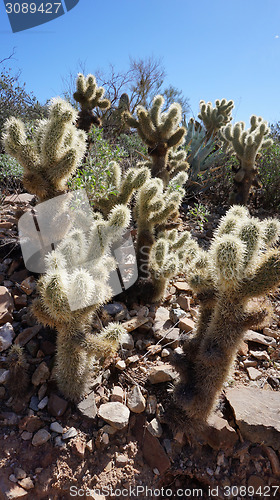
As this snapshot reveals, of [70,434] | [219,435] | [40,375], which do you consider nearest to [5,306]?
[40,375]

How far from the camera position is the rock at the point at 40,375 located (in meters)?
2.19

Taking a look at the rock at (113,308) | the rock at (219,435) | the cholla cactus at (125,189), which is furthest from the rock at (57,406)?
the cholla cactus at (125,189)

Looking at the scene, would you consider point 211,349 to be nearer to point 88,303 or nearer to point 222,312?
point 222,312

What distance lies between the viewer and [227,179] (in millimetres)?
6363

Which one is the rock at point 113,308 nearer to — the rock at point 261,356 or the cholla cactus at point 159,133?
the rock at point 261,356

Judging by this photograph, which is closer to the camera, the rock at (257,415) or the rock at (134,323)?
the rock at (257,415)

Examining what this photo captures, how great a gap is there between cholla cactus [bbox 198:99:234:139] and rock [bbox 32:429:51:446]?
7.31 m

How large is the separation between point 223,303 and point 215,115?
709 cm

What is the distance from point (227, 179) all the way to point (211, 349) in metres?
5.05

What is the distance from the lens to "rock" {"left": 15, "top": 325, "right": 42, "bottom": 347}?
2.39 meters

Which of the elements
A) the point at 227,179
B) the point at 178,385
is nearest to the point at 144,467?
the point at 178,385

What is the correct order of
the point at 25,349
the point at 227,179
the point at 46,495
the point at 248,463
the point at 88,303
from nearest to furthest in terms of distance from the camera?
the point at 46,495, the point at 88,303, the point at 248,463, the point at 25,349, the point at 227,179

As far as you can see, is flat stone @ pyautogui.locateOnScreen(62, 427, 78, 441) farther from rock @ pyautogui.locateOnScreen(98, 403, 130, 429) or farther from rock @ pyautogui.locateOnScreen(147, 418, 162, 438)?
rock @ pyautogui.locateOnScreen(147, 418, 162, 438)

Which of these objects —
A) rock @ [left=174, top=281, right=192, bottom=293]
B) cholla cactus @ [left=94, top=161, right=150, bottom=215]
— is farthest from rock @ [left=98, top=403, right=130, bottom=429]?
cholla cactus @ [left=94, top=161, right=150, bottom=215]
